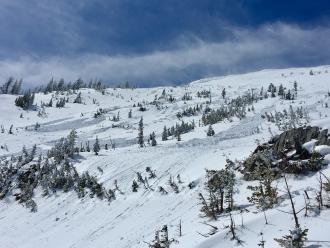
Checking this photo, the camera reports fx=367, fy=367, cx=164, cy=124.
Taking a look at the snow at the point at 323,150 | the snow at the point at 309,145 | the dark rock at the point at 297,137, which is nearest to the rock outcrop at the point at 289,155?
the dark rock at the point at 297,137

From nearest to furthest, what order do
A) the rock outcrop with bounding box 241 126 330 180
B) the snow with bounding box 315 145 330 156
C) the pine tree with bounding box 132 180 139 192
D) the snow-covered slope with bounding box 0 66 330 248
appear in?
the snow-covered slope with bounding box 0 66 330 248
the rock outcrop with bounding box 241 126 330 180
the snow with bounding box 315 145 330 156
the pine tree with bounding box 132 180 139 192

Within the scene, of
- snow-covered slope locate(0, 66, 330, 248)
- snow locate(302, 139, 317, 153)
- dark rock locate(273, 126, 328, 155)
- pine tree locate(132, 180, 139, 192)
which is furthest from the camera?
pine tree locate(132, 180, 139, 192)

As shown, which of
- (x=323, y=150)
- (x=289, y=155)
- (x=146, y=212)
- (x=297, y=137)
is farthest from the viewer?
(x=146, y=212)

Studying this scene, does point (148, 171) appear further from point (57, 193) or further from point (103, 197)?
point (57, 193)

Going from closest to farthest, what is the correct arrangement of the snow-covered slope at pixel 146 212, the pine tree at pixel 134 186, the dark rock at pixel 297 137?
the snow-covered slope at pixel 146 212 → the dark rock at pixel 297 137 → the pine tree at pixel 134 186

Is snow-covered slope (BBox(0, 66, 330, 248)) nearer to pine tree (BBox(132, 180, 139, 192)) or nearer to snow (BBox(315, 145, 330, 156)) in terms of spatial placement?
pine tree (BBox(132, 180, 139, 192))

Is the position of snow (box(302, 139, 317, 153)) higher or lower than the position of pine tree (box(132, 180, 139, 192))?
higher

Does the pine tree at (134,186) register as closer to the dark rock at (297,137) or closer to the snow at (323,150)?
the dark rock at (297,137)

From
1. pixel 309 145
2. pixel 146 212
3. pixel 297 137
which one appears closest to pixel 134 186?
pixel 146 212

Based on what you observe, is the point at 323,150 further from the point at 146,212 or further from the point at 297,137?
the point at 146,212

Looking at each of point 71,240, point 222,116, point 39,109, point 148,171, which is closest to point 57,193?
point 148,171

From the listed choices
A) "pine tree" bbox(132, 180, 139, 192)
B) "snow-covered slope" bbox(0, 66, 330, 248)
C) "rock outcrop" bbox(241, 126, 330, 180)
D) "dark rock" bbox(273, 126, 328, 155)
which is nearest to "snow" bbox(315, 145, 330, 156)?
"rock outcrop" bbox(241, 126, 330, 180)

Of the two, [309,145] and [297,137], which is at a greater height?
[297,137]

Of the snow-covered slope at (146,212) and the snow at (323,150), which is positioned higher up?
the snow at (323,150)
